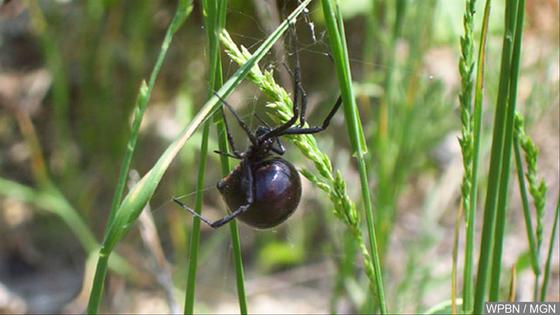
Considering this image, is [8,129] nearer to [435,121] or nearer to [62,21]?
[62,21]

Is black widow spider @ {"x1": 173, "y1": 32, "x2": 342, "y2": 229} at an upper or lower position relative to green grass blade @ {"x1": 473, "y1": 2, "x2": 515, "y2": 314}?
upper

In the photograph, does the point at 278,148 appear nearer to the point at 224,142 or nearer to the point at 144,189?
the point at 224,142

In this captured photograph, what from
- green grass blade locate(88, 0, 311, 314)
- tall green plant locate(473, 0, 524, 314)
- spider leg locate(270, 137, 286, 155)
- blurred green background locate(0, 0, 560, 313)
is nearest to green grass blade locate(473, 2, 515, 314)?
tall green plant locate(473, 0, 524, 314)

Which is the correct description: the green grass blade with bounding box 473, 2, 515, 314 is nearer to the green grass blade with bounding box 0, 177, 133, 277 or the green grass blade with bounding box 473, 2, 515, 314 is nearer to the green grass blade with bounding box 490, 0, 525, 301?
the green grass blade with bounding box 490, 0, 525, 301

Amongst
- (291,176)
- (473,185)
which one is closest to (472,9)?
(473,185)

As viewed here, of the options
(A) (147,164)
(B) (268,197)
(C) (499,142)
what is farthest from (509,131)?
(A) (147,164)
